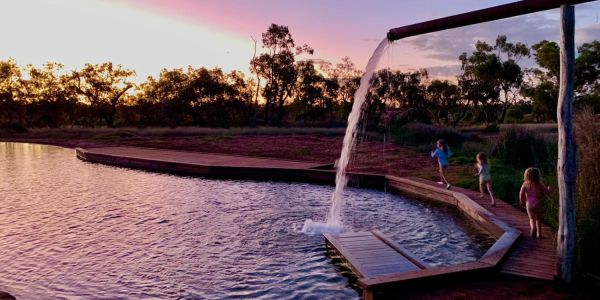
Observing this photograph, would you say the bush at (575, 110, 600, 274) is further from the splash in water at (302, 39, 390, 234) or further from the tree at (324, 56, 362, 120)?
the tree at (324, 56, 362, 120)

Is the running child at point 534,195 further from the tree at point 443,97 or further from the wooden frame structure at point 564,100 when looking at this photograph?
the tree at point 443,97

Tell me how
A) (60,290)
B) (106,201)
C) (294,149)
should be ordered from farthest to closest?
(294,149)
(106,201)
(60,290)

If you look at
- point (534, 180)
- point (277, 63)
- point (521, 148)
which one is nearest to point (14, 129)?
point (277, 63)

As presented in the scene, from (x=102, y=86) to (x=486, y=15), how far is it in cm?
4765

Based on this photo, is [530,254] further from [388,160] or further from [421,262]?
[388,160]

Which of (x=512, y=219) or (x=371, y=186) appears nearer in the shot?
(x=512, y=219)

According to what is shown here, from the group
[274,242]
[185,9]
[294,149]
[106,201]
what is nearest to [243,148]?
[294,149]

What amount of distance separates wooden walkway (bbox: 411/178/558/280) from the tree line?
2865 cm

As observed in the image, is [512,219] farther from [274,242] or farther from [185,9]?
[185,9]

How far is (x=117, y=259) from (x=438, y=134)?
17.8m

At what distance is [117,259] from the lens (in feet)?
21.2

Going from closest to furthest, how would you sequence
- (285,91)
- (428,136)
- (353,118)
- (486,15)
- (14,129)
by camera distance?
1. (486,15)
2. (353,118)
3. (428,136)
4. (14,129)
5. (285,91)

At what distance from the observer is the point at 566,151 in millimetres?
4723

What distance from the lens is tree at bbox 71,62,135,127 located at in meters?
46.7
